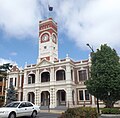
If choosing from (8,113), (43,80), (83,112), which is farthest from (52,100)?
(83,112)

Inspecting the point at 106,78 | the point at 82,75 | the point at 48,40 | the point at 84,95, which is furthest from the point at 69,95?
the point at 48,40

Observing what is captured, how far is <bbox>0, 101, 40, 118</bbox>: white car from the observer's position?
14.8 metres

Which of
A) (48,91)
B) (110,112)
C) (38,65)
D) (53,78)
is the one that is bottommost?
(110,112)

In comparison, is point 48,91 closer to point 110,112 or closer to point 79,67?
point 79,67

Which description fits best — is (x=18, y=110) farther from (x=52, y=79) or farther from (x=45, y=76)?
(x=45, y=76)

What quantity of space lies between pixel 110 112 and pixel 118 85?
403 cm

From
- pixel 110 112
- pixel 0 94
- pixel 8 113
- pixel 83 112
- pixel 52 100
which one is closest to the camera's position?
pixel 83 112

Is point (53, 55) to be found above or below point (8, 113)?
above

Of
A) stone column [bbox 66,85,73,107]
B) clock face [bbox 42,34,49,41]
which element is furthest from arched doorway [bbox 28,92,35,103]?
clock face [bbox 42,34,49,41]

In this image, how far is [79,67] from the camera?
38594 mm

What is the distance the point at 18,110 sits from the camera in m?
15.7

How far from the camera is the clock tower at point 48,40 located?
4232 cm

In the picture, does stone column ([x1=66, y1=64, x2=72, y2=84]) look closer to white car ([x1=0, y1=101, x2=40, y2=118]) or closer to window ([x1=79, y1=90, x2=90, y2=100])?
window ([x1=79, y1=90, x2=90, y2=100])

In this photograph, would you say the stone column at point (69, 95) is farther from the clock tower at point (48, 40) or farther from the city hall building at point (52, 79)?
the clock tower at point (48, 40)
